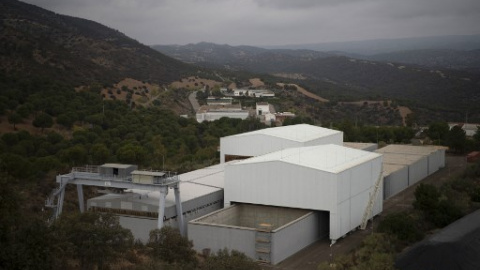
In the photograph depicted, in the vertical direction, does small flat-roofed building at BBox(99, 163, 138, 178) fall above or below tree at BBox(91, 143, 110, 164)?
above

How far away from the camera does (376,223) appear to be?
118 ft

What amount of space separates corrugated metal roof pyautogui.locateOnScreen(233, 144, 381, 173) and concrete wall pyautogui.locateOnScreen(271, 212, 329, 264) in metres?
2.59

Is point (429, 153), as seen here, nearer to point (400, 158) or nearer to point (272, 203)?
point (400, 158)

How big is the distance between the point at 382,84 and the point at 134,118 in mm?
129168

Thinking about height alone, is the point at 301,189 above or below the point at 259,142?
below

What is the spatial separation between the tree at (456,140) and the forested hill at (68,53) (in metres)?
45.9

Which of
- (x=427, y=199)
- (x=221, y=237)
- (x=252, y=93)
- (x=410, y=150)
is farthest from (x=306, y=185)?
(x=252, y=93)

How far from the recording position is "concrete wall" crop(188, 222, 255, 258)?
93.8ft

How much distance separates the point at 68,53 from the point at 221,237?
7028 cm

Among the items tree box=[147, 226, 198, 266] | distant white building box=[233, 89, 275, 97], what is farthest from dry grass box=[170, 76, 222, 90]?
tree box=[147, 226, 198, 266]

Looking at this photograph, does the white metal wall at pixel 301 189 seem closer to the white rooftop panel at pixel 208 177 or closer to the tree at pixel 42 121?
the white rooftop panel at pixel 208 177

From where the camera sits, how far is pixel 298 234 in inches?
1191

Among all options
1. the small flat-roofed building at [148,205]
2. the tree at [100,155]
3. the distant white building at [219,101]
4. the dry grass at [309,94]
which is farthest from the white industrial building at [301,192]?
the dry grass at [309,94]

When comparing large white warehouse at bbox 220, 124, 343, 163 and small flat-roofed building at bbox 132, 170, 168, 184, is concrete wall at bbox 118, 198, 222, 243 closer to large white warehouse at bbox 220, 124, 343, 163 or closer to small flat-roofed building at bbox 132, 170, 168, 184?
small flat-roofed building at bbox 132, 170, 168, 184
